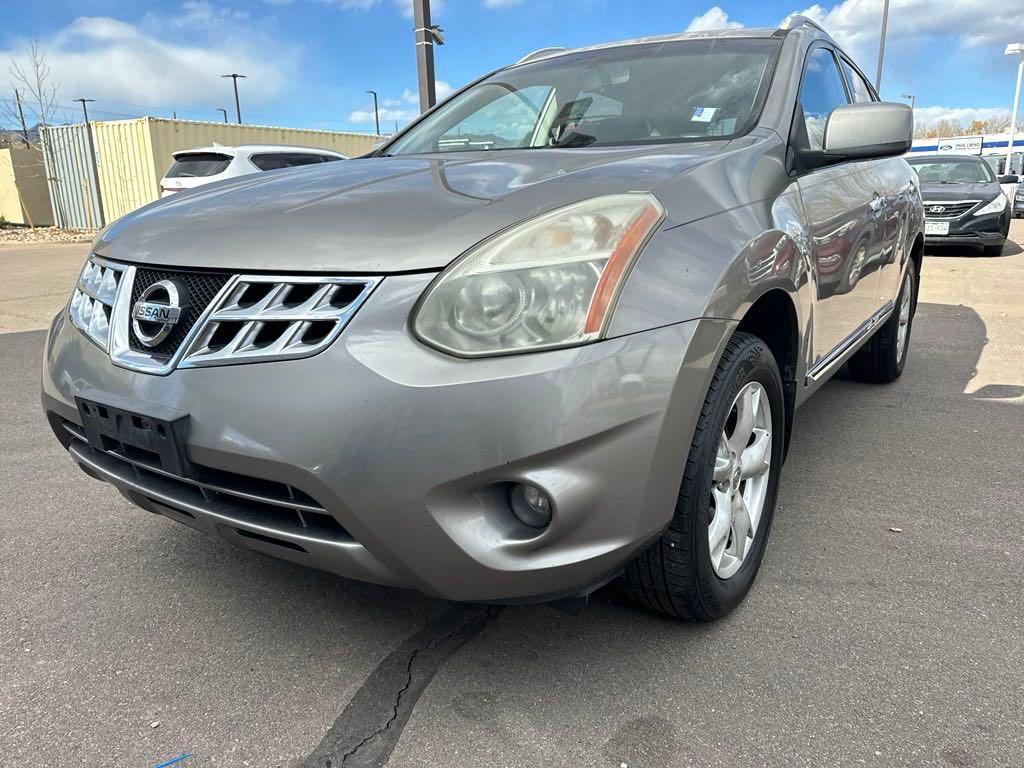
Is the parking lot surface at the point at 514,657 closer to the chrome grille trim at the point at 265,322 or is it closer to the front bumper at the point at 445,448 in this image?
the front bumper at the point at 445,448

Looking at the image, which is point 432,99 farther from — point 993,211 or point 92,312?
point 993,211

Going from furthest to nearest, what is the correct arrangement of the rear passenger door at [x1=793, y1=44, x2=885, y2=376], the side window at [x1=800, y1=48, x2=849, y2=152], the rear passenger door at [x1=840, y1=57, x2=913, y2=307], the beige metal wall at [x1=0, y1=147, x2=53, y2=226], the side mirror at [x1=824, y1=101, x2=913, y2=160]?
the beige metal wall at [x1=0, y1=147, x2=53, y2=226] < the rear passenger door at [x1=840, y1=57, x2=913, y2=307] < the side window at [x1=800, y1=48, x2=849, y2=152] < the rear passenger door at [x1=793, y1=44, x2=885, y2=376] < the side mirror at [x1=824, y1=101, x2=913, y2=160]

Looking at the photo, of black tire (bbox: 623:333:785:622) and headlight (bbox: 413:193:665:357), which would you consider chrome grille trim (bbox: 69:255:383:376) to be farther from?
black tire (bbox: 623:333:785:622)

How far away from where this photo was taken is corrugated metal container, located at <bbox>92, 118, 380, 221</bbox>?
17406 mm

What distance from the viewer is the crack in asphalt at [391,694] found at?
5.49ft

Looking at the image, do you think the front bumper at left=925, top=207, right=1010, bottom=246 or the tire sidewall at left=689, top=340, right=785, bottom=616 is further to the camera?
the front bumper at left=925, top=207, right=1010, bottom=246

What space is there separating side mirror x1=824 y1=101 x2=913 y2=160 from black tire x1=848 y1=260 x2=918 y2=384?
1.85 m

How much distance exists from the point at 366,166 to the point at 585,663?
1548mm

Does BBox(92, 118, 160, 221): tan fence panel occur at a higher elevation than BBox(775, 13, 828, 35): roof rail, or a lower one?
lower

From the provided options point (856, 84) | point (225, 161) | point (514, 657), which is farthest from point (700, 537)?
point (225, 161)

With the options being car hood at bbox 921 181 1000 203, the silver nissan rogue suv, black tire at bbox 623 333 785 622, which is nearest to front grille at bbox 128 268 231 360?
the silver nissan rogue suv

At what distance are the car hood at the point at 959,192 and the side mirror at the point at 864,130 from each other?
959cm

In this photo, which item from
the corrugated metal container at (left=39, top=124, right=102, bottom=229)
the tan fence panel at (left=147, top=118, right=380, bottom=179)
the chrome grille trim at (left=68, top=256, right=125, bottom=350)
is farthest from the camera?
the corrugated metal container at (left=39, top=124, right=102, bottom=229)

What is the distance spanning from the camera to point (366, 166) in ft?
7.89
